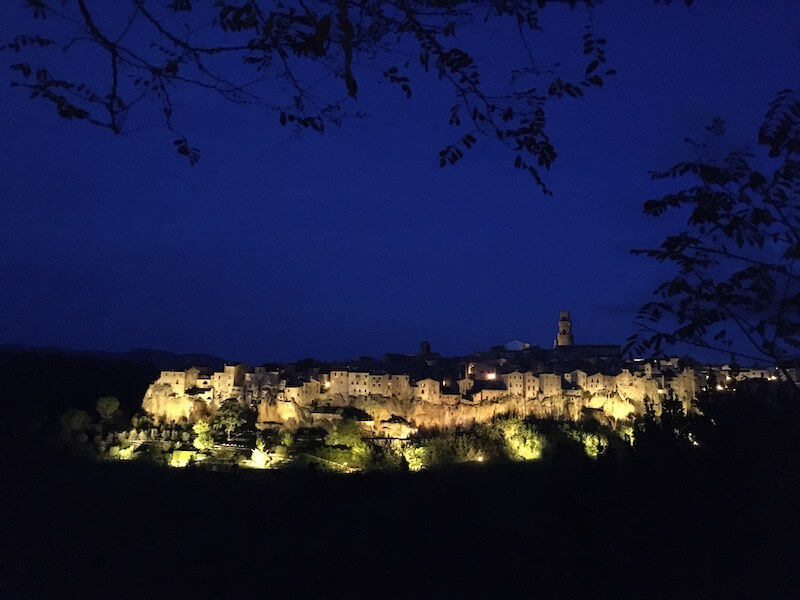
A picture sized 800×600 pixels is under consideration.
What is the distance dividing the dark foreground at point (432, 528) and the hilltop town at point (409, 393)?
17.6 ft

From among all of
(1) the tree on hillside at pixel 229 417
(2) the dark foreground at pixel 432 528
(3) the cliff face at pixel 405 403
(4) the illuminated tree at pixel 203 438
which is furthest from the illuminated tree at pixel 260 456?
(3) the cliff face at pixel 405 403

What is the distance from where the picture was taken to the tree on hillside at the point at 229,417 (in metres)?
26.7

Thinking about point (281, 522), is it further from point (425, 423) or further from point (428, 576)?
point (425, 423)

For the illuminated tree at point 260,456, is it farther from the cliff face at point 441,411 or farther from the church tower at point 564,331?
the church tower at point 564,331

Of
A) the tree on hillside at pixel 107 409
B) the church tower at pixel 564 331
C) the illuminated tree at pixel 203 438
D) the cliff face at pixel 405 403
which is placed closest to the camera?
the illuminated tree at pixel 203 438

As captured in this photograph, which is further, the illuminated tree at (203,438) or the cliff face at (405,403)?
the cliff face at (405,403)

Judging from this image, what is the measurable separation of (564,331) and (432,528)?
28.6m

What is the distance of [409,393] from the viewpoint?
29.2 m

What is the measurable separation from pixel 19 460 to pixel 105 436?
349 centimetres

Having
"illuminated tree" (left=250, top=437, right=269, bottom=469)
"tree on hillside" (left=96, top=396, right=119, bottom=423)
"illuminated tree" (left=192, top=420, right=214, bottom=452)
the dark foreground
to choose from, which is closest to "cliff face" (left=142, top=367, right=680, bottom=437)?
"tree on hillside" (left=96, top=396, right=119, bottom=423)

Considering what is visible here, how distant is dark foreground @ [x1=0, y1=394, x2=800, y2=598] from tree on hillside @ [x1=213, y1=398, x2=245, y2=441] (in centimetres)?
361

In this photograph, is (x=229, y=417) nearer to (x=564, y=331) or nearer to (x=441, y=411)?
(x=441, y=411)

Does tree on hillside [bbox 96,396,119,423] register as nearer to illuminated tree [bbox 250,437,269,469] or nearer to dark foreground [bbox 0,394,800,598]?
dark foreground [bbox 0,394,800,598]

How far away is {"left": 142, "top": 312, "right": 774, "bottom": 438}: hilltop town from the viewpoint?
90.9 feet
